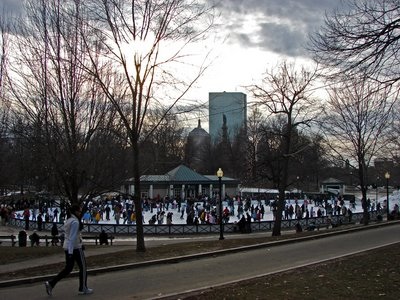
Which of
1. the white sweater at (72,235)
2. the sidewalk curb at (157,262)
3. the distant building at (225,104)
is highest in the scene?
the distant building at (225,104)

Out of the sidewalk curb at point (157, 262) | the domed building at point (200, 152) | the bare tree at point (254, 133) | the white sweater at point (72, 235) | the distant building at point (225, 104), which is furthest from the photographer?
the domed building at point (200, 152)

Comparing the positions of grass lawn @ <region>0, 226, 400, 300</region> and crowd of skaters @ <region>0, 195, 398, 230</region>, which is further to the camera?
crowd of skaters @ <region>0, 195, 398, 230</region>

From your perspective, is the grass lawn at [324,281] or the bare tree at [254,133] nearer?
the grass lawn at [324,281]

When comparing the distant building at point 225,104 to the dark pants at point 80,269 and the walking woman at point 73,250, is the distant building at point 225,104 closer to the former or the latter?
the walking woman at point 73,250

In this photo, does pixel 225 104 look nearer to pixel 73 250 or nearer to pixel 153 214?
pixel 73 250

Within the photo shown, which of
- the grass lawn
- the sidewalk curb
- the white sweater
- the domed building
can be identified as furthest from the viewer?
the domed building

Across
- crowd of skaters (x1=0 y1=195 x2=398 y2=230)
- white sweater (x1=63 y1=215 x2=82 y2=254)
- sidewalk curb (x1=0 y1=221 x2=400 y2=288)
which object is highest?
white sweater (x1=63 y1=215 x2=82 y2=254)

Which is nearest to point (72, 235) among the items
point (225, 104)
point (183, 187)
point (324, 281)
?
point (324, 281)

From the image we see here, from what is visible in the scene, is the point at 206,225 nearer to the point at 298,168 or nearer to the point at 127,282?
the point at 127,282

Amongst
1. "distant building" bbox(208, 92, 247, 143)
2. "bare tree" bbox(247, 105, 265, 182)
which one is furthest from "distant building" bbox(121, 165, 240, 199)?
"distant building" bbox(208, 92, 247, 143)

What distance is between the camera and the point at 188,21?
12.8m

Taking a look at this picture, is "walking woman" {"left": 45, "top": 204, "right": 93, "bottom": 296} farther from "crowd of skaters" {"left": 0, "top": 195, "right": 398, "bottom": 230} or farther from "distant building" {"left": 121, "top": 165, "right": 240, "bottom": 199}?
"distant building" {"left": 121, "top": 165, "right": 240, "bottom": 199}

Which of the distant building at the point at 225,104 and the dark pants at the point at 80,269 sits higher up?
the distant building at the point at 225,104

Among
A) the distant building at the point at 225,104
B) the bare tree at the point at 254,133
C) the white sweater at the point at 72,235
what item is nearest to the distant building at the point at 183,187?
the bare tree at the point at 254,133
